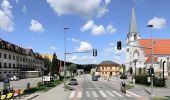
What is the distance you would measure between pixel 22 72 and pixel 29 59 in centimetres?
1601

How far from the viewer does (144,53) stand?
104750mm

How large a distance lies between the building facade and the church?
34683 millimetres

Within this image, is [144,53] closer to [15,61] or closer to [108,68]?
[15,61]

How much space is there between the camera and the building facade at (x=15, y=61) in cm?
8450

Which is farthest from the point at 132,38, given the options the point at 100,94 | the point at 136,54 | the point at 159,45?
the point at 100,94

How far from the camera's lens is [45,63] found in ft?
513

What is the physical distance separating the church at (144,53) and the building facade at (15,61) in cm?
3468

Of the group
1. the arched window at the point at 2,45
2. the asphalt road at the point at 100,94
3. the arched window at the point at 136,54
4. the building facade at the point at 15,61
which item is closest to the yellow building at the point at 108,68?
the building facade at the point at 15,61

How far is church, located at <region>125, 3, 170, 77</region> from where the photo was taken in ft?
330

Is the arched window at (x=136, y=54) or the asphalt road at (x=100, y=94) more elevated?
the arched window at (x=136, y=54)

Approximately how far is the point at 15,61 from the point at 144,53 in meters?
40.8

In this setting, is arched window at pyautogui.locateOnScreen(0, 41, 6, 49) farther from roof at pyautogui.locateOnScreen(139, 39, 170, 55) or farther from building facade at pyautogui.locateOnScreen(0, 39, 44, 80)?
roof at pyautogui.locateOnScreen(139, 39, 170, 55)

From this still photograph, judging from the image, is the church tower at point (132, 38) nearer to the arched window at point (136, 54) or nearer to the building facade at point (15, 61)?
the arched window at point (136, 54)

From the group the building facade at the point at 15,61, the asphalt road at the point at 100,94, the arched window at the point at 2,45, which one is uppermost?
the arched window at the point at 2,45
